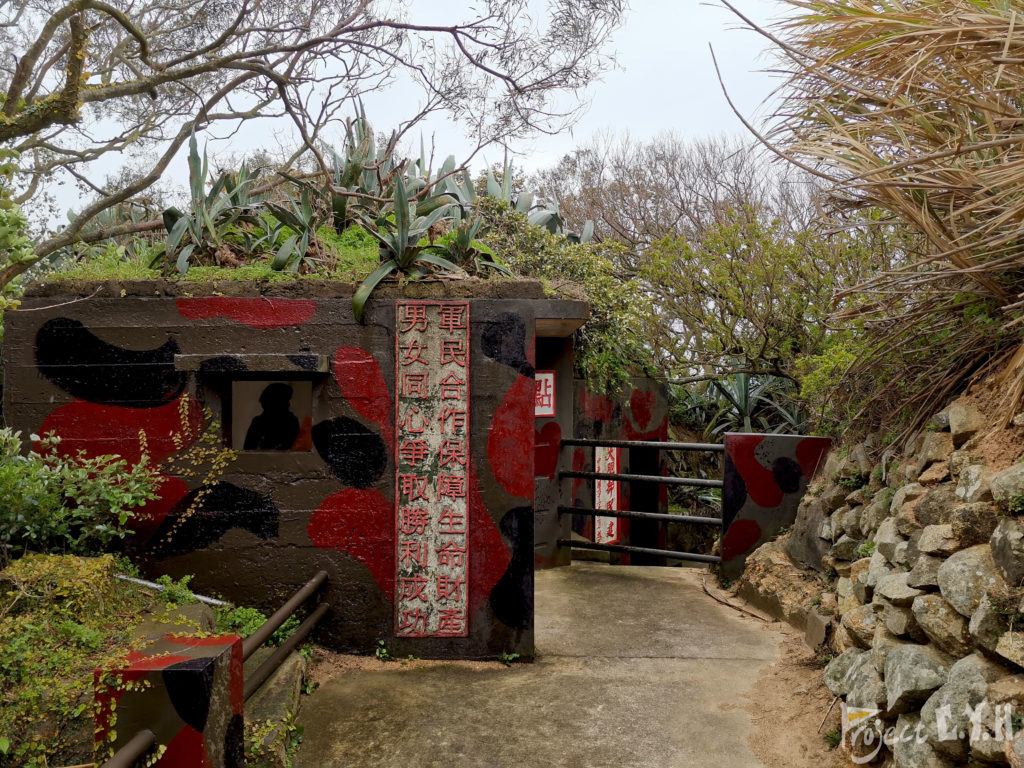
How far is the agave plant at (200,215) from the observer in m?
4.90

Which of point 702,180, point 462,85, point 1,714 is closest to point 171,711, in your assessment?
point 1,714

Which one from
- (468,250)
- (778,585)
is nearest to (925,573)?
(778,585)

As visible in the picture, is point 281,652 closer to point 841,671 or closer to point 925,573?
point 841,671

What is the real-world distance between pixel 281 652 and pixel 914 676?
275 centimetres

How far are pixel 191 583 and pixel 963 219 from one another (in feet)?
Answer: 14.1

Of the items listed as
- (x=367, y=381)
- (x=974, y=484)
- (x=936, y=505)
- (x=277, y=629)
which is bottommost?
(x=277, y=629)

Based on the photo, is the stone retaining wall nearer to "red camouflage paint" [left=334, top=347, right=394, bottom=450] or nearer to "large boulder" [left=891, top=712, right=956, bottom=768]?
"large boulder" [left=891, top=712, right=956, bottom=768]

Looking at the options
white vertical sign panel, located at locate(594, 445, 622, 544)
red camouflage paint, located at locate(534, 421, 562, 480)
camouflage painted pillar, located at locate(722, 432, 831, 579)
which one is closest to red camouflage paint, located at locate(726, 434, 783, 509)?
camouflage painted pillar, located at locate(722, 432, 831, 579)

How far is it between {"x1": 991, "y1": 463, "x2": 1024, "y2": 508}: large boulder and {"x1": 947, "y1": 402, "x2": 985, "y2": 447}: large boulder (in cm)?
49

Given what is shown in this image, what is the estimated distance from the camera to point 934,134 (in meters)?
3.41

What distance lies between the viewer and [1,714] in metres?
2.53

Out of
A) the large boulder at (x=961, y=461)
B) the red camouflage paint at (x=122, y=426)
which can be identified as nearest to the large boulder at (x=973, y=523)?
the large boulder at (x=961, y=461)

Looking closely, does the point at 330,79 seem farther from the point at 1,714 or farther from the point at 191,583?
the point at 1,714

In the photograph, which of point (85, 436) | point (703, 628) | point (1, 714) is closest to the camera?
point (1, 714)
